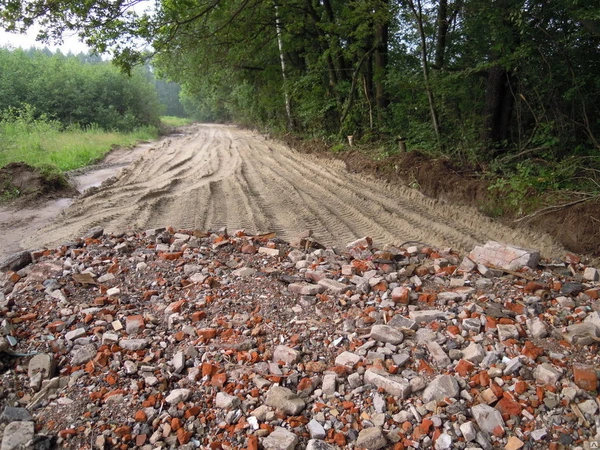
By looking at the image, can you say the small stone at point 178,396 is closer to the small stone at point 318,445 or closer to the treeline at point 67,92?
the small stone at point 318,445

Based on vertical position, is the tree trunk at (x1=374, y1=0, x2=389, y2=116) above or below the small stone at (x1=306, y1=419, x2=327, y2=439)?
above

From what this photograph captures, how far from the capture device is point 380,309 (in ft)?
11.9

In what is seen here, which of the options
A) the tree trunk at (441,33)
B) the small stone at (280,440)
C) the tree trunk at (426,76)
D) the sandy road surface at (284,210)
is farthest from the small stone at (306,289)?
the tree trunk at (441,33)

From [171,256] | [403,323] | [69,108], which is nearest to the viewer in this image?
[403,323]

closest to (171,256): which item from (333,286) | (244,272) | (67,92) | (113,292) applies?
Result: (113,292)

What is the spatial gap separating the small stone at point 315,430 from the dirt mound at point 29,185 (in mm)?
8286

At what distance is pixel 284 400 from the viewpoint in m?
2.55

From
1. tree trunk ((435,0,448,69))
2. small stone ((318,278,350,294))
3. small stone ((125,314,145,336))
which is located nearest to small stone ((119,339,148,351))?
small stone ((125,314,145,336))

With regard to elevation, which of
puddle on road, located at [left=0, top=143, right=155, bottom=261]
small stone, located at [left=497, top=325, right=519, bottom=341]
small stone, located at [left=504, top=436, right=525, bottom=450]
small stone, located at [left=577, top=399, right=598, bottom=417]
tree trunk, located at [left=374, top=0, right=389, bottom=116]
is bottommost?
small stone, located at [left=504, top=436, right=525, bottom=450]

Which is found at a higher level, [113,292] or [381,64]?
[381,64]

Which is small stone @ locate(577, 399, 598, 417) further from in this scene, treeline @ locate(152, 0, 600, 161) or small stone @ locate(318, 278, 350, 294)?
treeline @ locate(152, 0, 600, 161)

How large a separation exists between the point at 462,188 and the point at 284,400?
5.49m

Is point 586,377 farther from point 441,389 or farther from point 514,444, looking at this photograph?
point 441,389

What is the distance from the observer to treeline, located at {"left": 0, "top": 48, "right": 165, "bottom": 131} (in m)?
22.8
